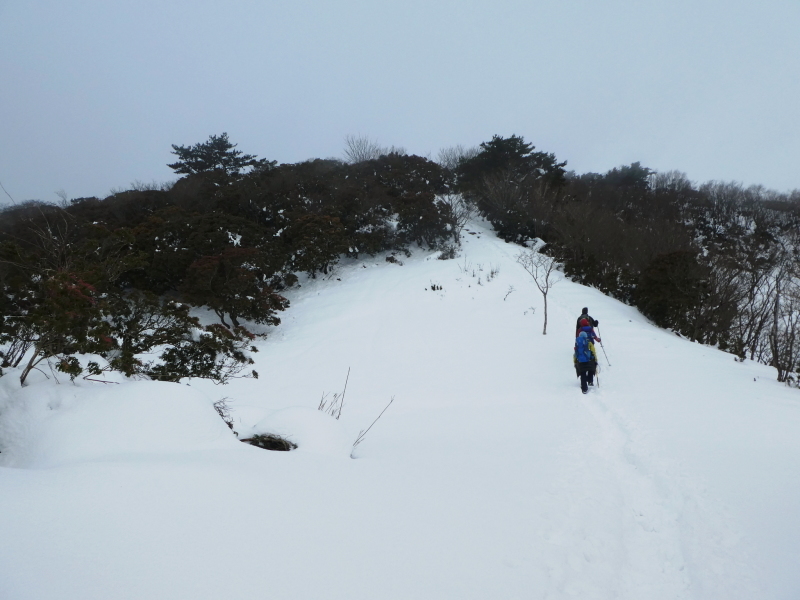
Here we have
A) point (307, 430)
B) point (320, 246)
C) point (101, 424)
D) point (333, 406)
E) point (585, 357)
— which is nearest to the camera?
point (101, 424)

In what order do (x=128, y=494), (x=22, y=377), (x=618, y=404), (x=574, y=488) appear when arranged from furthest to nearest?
(x=618, y=404), (x=574, y=488), (x=22, y=377), (x=128, y=494)

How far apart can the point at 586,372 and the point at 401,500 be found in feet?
21.3

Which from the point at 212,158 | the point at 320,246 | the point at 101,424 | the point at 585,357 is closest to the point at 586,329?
the point at 585,357

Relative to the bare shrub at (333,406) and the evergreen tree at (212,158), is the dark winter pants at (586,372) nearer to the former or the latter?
the bare shrub at (333,406)

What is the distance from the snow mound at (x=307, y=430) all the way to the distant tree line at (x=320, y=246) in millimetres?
2004

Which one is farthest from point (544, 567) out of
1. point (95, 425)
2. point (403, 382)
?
point (403, 382)

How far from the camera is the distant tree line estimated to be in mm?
6484

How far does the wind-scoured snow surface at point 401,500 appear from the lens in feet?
6.57

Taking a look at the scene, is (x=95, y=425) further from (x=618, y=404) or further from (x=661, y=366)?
(x=661, y=366)

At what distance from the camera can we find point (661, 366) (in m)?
9.55

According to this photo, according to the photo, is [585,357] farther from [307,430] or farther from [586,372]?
[307,430]

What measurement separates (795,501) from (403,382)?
7925 mm

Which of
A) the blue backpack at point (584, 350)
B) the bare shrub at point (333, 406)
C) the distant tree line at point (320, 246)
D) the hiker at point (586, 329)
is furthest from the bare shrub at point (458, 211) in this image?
the bare shrub at point (333, 406)

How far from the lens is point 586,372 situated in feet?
27.2
